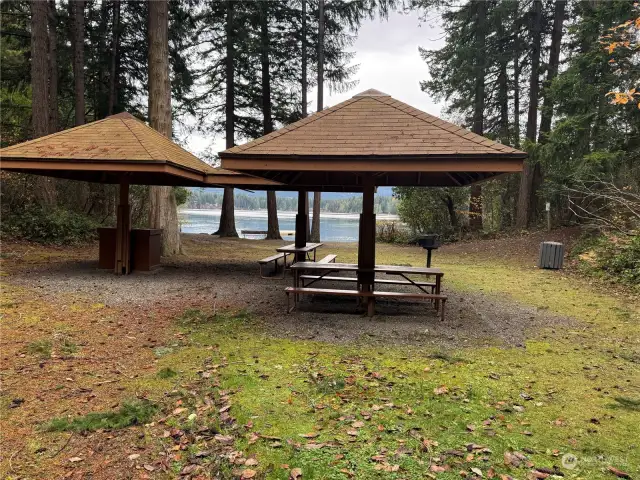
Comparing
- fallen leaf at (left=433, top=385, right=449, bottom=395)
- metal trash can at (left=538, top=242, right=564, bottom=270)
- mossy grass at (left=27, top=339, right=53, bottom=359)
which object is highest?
metal trash can at (left=538, top=242, right=564, bottom=270)

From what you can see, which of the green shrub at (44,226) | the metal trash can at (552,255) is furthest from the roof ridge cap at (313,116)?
the green shrub at (44,226)

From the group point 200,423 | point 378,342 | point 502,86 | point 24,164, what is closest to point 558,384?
point 378,342

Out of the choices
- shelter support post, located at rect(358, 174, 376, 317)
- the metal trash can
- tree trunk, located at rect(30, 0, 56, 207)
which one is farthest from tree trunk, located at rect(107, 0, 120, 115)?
the metal trash can

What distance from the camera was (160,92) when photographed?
457 inches

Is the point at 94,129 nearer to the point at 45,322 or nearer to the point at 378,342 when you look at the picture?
the point at 45,322

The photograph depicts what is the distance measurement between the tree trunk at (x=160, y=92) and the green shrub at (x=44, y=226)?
286 cm

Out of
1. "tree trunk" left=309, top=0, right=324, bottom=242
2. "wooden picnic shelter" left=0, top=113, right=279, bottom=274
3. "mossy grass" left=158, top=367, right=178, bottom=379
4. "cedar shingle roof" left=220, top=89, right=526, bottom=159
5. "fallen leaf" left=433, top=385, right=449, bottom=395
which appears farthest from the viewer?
"tree trunk" left=309, top=0, right=324, bottom=242

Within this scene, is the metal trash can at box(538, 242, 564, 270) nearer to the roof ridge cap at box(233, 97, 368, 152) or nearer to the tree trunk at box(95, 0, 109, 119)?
the roof ridge cap at box(233, 97, 368, 152)

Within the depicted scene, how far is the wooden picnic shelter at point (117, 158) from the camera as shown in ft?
25.1

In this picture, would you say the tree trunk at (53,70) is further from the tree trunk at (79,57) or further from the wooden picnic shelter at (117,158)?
the wooden picnic shelter at (117,158)

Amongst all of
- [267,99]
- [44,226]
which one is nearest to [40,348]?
[44,226]

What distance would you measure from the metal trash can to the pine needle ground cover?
20.5ft

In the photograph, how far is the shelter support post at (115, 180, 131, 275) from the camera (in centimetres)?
895

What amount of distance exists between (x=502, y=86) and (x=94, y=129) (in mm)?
17857
